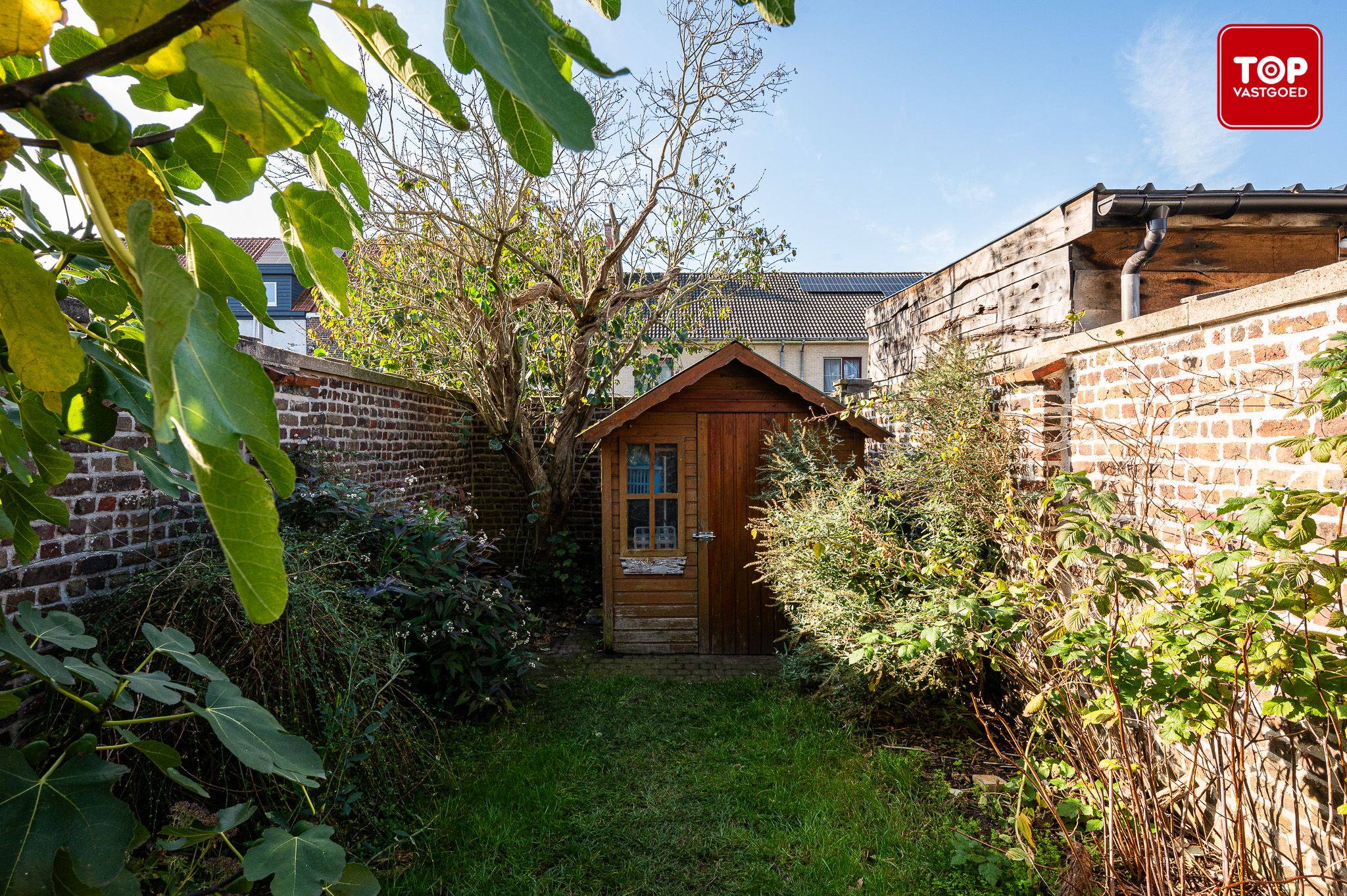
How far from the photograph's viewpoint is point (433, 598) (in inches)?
173

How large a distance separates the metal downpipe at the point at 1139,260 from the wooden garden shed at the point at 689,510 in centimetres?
252

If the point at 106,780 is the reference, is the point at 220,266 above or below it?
above

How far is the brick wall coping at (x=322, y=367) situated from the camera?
4.32 metres

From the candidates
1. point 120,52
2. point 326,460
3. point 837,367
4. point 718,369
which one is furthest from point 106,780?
point 837,367

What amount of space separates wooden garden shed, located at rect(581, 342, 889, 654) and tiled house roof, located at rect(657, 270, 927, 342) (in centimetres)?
1008

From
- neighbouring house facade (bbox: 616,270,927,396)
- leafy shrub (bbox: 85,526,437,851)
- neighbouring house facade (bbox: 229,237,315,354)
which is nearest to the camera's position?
leafy shrub (bbox: 85,526,437,851)

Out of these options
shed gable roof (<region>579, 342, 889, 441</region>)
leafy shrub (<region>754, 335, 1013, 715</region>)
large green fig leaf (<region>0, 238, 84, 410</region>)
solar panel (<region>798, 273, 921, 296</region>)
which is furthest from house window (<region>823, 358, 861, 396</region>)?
large green fig leaf (<region>0, 238, 84, 410</region>)

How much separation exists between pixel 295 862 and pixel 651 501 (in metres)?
5.36

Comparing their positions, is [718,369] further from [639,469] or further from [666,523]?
[666,523]

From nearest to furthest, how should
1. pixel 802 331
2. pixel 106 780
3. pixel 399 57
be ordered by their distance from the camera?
pixel 399 57 < pixel 106 780 < pixel 802 331

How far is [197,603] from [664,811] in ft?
8.12

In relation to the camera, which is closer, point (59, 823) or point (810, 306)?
point (59, 823)

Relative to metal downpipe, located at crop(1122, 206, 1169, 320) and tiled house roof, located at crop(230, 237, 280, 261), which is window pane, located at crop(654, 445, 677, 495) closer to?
metal downpipe, located at crop(1122, 206, 1169, 320)

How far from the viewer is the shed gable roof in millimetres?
5984
